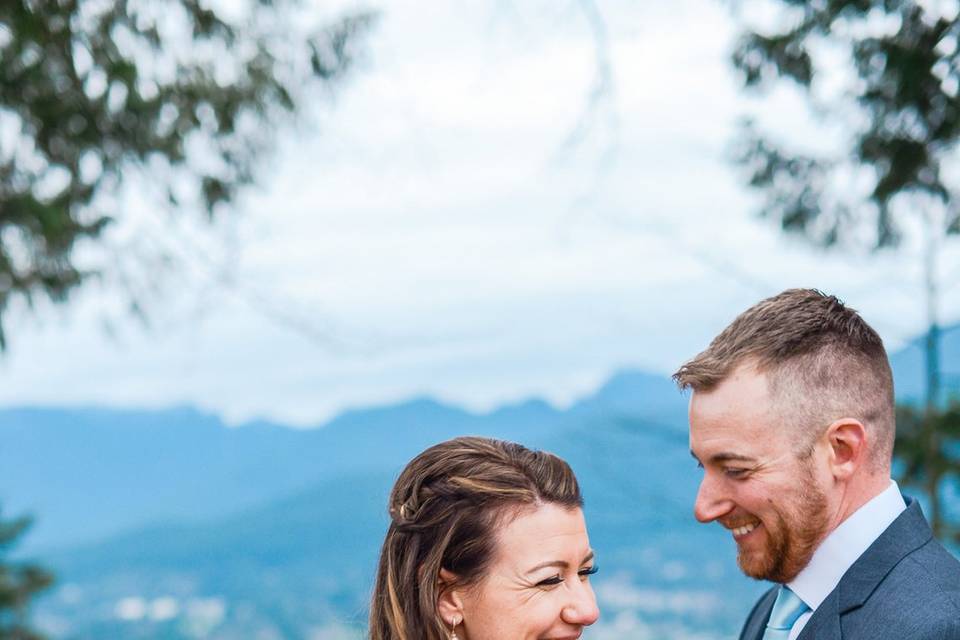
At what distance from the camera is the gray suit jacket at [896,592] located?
235 centimetres

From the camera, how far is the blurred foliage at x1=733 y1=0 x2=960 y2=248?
5828 millimetres

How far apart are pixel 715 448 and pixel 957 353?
27.7ft

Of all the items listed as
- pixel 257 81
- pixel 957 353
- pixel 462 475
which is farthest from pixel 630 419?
pixel 462 475

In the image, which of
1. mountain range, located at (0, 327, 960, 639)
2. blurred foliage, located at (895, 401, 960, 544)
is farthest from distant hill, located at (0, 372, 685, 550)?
blurred foliage, located at (895, 401, 960, 544)

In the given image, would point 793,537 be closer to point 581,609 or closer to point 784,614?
point 784,614

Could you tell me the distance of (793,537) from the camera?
101 inches

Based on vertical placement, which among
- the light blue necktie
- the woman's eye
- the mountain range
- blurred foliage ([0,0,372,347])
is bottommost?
the light blue necktie

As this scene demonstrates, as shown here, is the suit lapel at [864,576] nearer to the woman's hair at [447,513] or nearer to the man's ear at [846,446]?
the man's ear at [846,446]

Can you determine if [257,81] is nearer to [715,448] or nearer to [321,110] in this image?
[321,110]

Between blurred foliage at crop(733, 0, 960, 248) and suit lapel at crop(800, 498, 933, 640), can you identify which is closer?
suit lapel at crop(800, 498, 933, 640)

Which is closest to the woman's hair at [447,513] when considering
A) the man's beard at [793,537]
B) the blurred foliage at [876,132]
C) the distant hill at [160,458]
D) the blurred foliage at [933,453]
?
the man's beard at [793,537]

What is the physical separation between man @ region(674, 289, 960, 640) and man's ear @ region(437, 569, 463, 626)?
2.00 ft

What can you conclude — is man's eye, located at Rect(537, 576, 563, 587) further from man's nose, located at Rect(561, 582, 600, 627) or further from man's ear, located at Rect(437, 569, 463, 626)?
man's ear, located at Rect(437, 569, 463, 626)

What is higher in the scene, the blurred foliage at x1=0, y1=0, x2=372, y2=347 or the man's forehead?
the blurred foliage at x1=0, y1=0, x2=372, y2=347
